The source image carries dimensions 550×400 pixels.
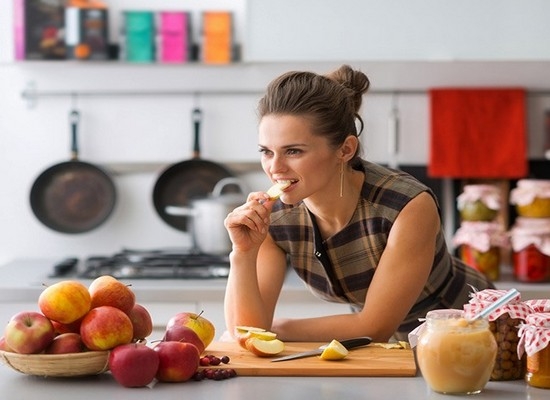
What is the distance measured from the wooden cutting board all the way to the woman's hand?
1.08 feet

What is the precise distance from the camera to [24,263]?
13.2 feet

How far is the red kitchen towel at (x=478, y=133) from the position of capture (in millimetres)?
3953

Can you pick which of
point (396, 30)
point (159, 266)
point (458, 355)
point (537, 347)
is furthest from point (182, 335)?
point (396, 30)

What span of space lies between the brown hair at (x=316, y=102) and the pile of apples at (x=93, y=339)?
2.20ft

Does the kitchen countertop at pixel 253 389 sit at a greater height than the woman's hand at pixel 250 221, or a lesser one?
lesser

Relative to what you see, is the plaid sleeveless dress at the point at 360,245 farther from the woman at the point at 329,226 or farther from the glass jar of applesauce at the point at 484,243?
the glass jar of applesauce at the point at 484,243

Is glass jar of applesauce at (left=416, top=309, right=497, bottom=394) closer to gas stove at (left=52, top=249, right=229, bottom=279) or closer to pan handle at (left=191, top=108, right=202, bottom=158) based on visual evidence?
gas stove at (left=52, top=249, right=229, bottom=279)

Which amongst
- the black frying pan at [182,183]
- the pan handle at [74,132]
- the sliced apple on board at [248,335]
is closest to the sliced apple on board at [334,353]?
the sliced apple on board at [248,335]

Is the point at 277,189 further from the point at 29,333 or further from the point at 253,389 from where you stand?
the point at 29,333

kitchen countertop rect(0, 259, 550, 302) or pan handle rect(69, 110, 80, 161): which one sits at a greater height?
pan handle rect(69, 110, 80, 161)

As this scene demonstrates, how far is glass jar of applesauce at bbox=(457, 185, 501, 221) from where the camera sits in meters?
3.74

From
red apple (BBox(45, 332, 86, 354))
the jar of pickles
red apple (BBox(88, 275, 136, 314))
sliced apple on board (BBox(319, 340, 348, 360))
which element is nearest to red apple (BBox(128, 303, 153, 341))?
red apple (BBox(88, 275, 136, 314))

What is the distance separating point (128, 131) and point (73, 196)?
1.09 feet

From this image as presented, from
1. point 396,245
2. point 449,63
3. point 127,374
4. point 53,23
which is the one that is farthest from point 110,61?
point 127,374
